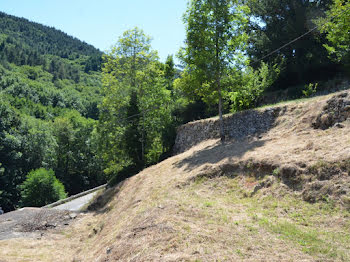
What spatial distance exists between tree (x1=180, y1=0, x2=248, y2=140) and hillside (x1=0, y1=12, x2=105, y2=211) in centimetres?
1148

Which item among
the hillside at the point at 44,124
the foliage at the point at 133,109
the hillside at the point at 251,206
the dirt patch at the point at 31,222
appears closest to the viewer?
the hillside at the point at 251,206

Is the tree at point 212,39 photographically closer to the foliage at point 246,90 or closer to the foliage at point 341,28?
the foliage at point 246,90

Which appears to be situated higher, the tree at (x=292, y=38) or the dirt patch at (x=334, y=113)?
the tree at (x=292, y=38)

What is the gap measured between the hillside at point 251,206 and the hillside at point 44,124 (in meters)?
15.1

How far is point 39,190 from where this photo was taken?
30.9 m

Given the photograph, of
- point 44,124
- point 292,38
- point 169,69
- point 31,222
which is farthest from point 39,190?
point 292,38

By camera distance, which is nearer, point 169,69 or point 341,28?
point 341,28

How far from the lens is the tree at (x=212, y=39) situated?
14250 mm

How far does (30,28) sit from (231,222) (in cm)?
21386

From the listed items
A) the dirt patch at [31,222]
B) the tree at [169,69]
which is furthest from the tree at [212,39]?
the tree at [169,69]

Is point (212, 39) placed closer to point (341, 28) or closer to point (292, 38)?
point (341, 28)

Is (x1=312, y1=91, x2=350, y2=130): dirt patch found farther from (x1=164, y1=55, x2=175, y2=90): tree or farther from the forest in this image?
(x1=164, y1=55, x2=175, y2=90): tree

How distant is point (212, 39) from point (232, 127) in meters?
4.86

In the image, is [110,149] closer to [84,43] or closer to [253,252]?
[253,252]
